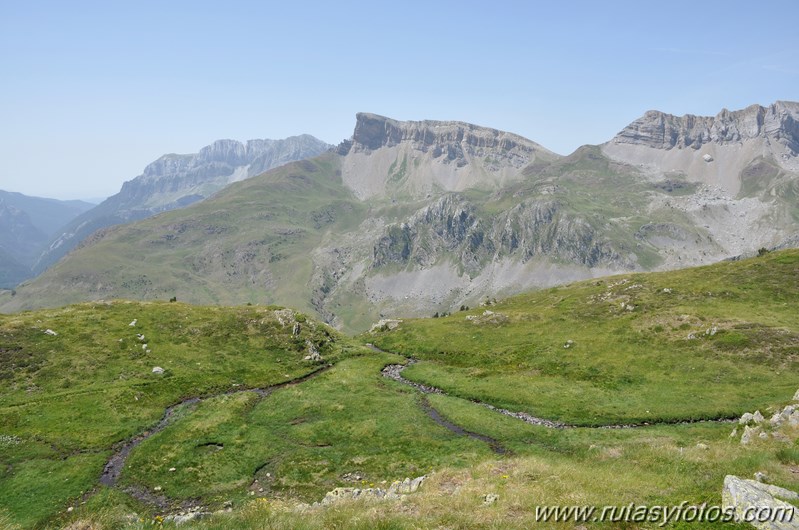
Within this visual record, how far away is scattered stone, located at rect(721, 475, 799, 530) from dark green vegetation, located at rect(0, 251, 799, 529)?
1.30 meters

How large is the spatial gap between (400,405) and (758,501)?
41287mm

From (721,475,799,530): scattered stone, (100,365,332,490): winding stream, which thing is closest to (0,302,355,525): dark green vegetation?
(100,365,332,490): winding stream

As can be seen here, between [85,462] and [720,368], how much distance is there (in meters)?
72.9

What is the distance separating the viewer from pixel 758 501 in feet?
52.7

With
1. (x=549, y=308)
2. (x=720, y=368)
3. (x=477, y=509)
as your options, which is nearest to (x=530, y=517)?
(x=477, y=509)

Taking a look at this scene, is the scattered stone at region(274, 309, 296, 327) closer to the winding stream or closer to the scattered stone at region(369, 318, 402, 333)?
the winding stream

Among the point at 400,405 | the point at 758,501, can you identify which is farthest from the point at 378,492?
the point at 400,405

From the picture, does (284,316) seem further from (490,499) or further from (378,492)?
(490,499)

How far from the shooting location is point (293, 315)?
283 ft

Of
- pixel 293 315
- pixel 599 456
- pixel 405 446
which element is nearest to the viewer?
pixel 599 456

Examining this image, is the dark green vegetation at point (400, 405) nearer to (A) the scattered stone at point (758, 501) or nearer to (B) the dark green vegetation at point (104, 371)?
(B) the dark green vegetation at point (104, 371)

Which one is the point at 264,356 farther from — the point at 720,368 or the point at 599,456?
the point at 720,368

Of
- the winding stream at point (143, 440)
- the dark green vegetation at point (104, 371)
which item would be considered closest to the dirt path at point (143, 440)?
the winding stream at point (143, 440)

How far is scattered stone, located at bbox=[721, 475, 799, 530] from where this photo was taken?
14.8m
